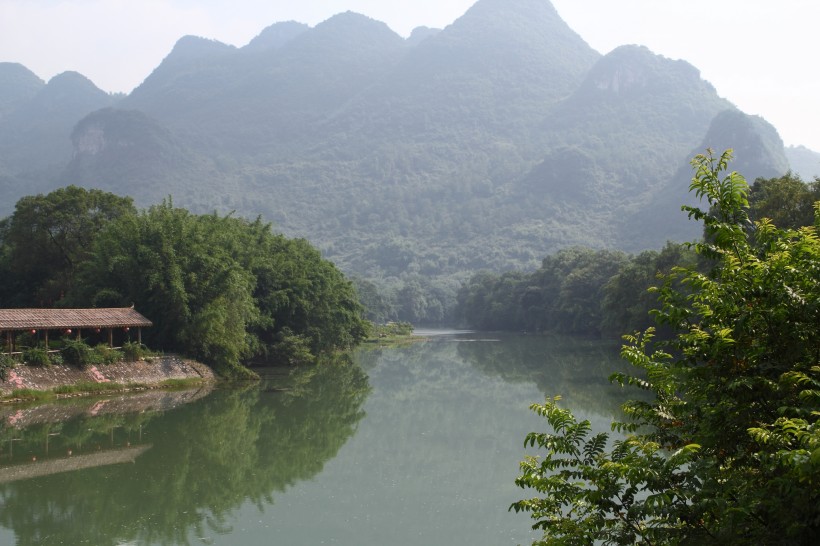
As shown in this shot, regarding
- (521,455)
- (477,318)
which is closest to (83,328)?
(521,455)

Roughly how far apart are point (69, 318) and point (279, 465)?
61.9 ft

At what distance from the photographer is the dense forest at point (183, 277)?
42.3 metres

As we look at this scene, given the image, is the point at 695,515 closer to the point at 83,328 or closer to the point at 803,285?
the point at 803,285

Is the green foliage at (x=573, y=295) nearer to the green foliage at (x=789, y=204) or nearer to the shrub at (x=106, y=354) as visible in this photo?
the green foliage at (x=789, y=204)

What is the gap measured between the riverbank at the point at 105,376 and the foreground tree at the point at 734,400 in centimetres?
3038

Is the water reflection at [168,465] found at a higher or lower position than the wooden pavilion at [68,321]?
lower

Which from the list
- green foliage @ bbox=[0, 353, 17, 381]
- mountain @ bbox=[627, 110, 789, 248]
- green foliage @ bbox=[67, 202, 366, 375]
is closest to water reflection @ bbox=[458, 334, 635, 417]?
green foliage @ bbox=[67, 202, 366, 375]

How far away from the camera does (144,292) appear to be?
42375 millimetres

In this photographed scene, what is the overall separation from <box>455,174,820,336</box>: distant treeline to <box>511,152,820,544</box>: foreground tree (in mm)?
27696

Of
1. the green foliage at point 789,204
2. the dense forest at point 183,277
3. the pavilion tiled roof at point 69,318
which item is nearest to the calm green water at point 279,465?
the pavilion tiled roof at point 69,318

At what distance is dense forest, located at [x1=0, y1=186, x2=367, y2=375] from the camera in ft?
139

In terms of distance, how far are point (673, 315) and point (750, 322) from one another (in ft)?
2.14

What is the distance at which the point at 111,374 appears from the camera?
37.1 m

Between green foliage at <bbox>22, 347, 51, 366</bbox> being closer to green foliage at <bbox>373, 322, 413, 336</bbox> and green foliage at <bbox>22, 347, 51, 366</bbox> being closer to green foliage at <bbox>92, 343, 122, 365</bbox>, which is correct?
green foliage at <bbox>92, 343, 122, 365</bbox>
